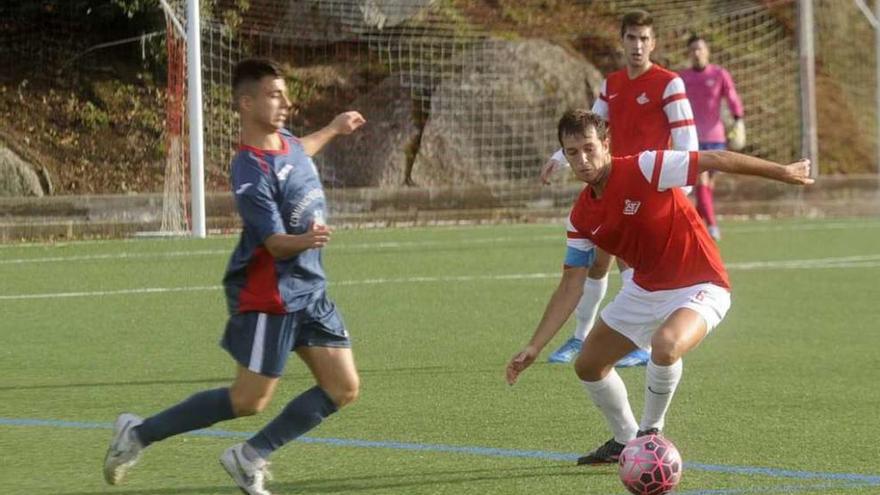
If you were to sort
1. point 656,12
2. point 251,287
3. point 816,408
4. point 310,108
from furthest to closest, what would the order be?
point 656,12 → point 310,108 → point 816,408 → point 251,287

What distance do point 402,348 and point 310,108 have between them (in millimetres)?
11721

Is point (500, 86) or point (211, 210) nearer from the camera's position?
point (211, 210)

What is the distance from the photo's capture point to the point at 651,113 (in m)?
9.66

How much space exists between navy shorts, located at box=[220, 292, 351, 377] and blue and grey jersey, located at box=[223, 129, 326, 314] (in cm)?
3

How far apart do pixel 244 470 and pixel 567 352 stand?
3942 millimetres

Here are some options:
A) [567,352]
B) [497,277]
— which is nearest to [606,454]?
[567,352]

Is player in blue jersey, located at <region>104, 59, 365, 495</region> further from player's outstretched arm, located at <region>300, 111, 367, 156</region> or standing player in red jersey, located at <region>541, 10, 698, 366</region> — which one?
standing player in red jersey, located at <region>541, 10, 698, 366</region>

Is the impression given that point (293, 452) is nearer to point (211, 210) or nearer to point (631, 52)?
point (631, 52)

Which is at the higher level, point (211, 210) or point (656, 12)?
point (656, 12)

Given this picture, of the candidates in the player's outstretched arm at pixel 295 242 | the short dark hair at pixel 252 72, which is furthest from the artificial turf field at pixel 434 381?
the short dark hair at pixel 252 72

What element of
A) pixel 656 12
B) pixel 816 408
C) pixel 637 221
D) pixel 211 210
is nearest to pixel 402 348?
pixel 816 408

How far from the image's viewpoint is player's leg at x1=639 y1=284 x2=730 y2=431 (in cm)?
632

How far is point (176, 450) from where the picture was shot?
6953mm

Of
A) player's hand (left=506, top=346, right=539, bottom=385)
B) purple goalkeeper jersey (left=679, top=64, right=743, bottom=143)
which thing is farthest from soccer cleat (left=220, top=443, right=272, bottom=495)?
purple goalkeeper jersey (left=679, top=64, right=743, bottom=143)
